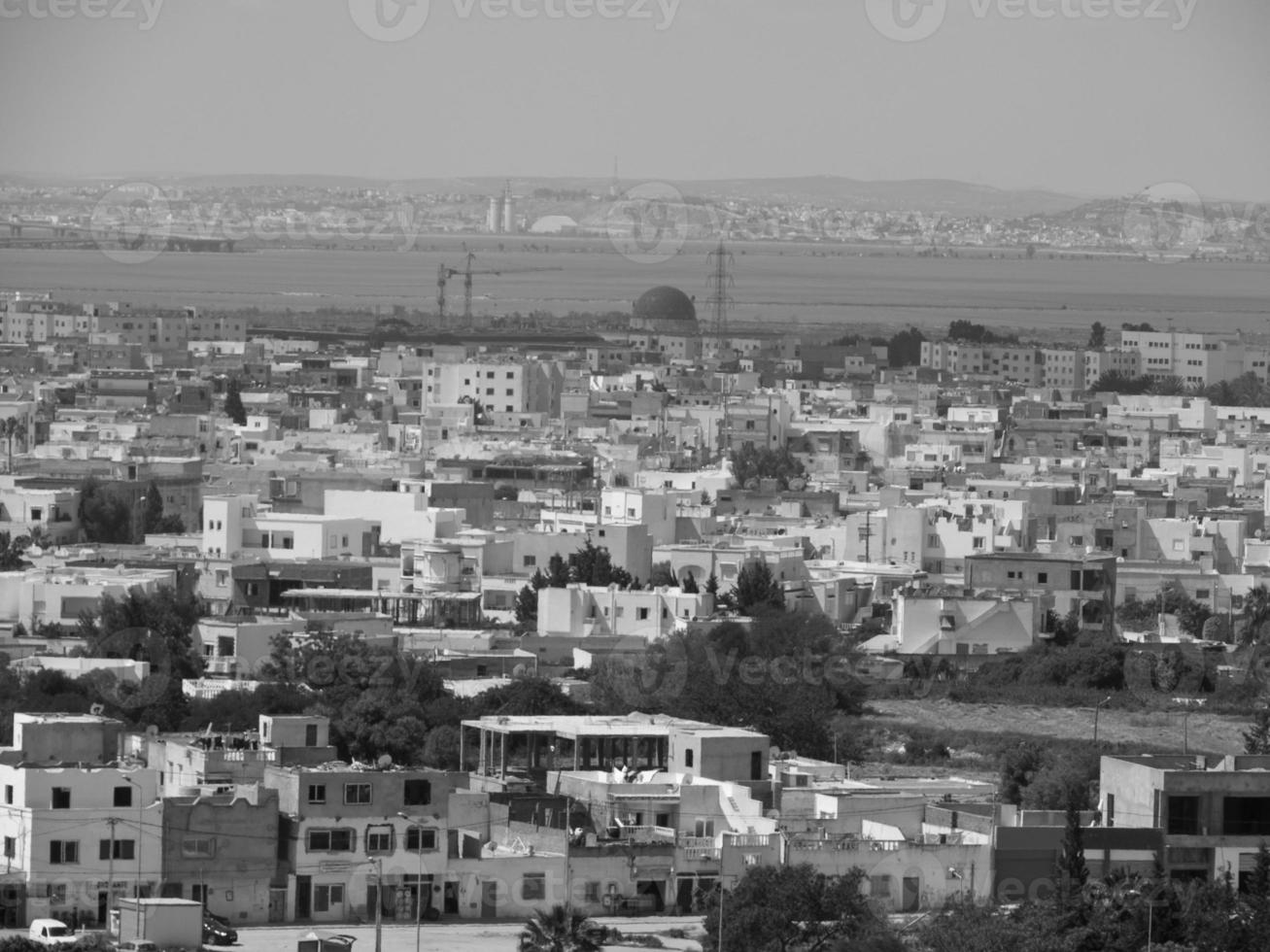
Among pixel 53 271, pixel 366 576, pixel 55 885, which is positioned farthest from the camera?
pixel 53 271

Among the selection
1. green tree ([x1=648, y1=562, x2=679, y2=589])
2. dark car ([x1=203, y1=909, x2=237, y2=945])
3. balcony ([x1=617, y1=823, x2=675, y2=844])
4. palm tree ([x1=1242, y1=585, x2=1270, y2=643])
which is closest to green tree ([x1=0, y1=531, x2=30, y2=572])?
green tree ([x1=648, y1=562, x2=679, y2=589])

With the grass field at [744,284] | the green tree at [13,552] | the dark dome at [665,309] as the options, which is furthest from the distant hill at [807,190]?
the green tree at [13,552]

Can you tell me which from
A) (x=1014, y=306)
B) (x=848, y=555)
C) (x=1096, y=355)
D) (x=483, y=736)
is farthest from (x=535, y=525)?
(x=1014, y=306)

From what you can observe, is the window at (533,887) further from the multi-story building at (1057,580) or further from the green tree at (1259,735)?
the multi-story building at (1057,580)

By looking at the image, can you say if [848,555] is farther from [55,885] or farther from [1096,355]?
[1096,355]

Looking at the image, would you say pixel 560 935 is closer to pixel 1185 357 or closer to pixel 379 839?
pixel 379 839

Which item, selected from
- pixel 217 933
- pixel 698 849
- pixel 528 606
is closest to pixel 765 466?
pixel 528 606

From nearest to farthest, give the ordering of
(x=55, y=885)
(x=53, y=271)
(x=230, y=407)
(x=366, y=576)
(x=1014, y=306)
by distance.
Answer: (x=55, y=885), (x=366, y=576), (x=230, y=407), (x=1014, y=306), (x=53, y=271)

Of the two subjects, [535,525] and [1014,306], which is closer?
[535,525]
